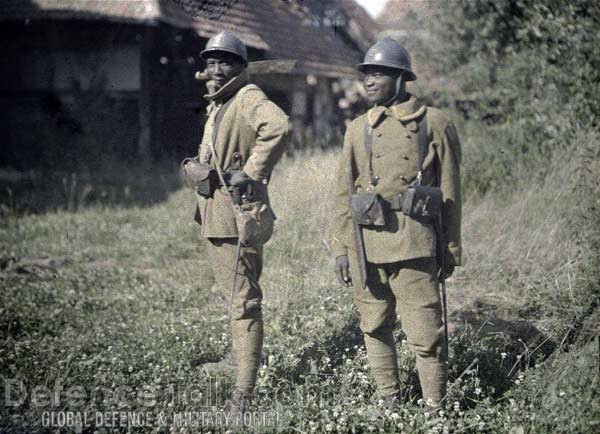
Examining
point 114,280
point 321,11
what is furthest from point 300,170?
point 321,11

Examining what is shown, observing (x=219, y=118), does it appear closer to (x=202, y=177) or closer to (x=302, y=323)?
(x=202, y=177)

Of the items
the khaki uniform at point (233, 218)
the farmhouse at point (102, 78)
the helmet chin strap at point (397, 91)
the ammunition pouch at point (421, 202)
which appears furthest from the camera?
the farmhouse at point (102, 78)

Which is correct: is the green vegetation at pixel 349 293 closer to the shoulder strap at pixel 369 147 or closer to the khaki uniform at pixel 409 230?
the khaki uniform at pixel 409 230

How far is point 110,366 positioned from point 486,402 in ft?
8.04

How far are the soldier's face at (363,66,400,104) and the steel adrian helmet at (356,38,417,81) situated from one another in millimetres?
53

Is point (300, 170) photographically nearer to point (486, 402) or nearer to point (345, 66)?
point (486, 402)

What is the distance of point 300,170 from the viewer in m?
7.76

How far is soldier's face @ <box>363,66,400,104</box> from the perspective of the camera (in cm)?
321

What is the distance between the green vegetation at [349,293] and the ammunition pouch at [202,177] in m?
1.25

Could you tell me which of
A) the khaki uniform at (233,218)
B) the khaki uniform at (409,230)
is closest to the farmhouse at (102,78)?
the khaki uniform at (233,218)

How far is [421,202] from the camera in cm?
313

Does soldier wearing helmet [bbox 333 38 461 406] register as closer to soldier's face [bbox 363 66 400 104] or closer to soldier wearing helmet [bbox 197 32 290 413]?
soldier's face [bbox 363 66 400 104]

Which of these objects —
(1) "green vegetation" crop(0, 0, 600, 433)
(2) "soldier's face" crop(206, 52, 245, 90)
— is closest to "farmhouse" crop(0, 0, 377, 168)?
(1) "green vegetation" crop(0, 0, 600, 433)

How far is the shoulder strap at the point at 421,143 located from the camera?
10.5 feet
